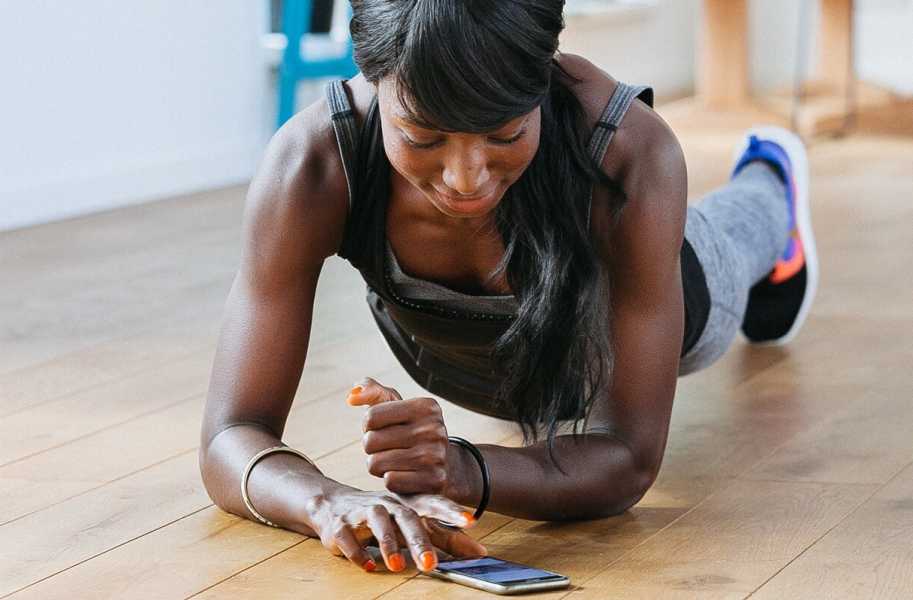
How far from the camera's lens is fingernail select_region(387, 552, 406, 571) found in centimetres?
126

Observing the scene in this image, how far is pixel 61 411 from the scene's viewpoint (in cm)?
201

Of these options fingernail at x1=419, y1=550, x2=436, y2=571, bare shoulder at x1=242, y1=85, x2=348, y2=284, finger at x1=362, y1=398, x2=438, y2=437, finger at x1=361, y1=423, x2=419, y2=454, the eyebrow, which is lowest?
fingernail at x1=419, y1=550, x2=436, y2=571

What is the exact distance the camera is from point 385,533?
125 cm

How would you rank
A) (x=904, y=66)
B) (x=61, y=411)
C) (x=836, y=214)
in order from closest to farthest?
(x=61, y=411)
(x=836, y=214)
(x=904, y=66)

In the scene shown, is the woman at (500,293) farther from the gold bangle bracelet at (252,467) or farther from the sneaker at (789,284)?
the sneaker at (789,284)

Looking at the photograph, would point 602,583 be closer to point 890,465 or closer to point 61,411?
point 890,465

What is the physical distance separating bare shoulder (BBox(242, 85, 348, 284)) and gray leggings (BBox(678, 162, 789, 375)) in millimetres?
622

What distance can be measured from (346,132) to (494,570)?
0.46 meters

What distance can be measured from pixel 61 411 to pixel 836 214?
2168mm

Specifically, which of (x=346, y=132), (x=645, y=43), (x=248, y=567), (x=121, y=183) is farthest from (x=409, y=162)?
(x=645, y=43)

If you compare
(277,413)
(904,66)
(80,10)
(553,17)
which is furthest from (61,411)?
(904,66)

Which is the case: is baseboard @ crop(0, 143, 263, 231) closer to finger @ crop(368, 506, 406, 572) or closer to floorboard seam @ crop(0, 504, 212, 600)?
floorboard seam @ crop(0, 504, 212, 600)

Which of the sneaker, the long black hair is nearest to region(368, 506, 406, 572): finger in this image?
the long black hair

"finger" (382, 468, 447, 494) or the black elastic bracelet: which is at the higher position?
"finger" (382, 468, 447, 494)
